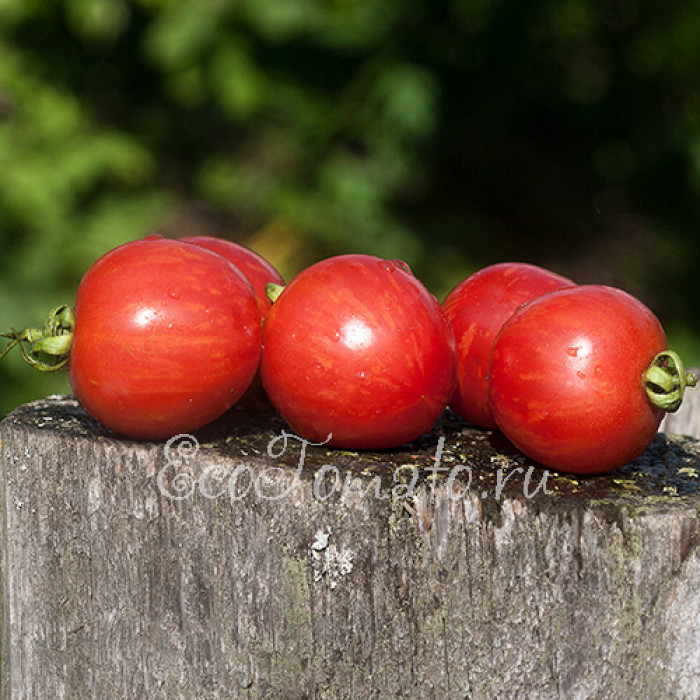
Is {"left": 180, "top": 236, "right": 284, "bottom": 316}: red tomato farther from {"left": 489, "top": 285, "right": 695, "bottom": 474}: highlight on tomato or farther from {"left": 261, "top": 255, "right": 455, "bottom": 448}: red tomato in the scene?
{"left": 489, "top": 285, "right": 695, "bottom": 474}: highlight on tomato

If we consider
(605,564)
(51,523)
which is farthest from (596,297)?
(51,523)

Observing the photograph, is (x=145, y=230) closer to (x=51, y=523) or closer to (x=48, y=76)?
(x=48, y=76)

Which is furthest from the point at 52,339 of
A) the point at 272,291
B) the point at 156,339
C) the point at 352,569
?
the point at 352,569

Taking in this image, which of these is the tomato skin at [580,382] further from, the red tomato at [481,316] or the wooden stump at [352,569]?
the red tomato at [481,316]

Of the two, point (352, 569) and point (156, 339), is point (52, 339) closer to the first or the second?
point (156, 339)

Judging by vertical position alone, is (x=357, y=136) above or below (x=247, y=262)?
above

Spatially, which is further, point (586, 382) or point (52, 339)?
point (52, 339)
